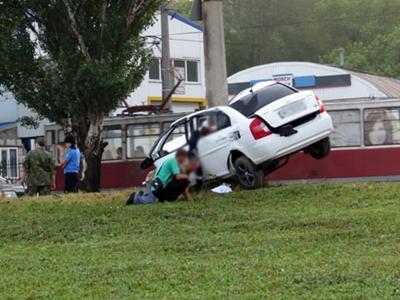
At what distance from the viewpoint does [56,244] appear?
41.0 ft

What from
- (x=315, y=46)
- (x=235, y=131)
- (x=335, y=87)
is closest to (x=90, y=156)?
(x=235, y=131)

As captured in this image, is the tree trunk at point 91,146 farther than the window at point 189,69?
No

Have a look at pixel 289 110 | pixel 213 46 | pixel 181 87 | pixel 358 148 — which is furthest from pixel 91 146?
pixel 181 87

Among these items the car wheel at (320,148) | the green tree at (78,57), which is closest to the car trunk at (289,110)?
the car wheel at (320,148)

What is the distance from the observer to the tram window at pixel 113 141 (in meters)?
25.3

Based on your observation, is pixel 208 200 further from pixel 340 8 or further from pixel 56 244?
pixel 340 8

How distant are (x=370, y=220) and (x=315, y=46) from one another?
75.1m

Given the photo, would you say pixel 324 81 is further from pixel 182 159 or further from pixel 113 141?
pixel 182 159

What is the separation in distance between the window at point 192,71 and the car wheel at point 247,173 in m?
29.6

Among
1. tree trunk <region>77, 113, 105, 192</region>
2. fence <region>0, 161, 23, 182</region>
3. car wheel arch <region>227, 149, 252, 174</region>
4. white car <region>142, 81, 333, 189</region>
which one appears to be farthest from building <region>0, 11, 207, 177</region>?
car wheel arch <region>227, 149, 252, 174</region>

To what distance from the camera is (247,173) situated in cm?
1568

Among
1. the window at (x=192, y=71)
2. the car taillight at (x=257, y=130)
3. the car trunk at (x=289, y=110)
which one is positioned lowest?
the car taillight at (x=257, y=130)

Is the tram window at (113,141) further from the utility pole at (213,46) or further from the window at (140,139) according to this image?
the utility pole at (213,46)

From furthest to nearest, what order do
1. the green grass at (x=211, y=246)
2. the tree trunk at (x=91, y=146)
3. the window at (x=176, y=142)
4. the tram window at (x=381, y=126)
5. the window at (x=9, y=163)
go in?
the window at (x=9, y=163), the tram window at (x=381, y=126), the tree trunk at (x=91, y=146), the green grass at (x=211, y=246), the window at (x=176, y=142)
